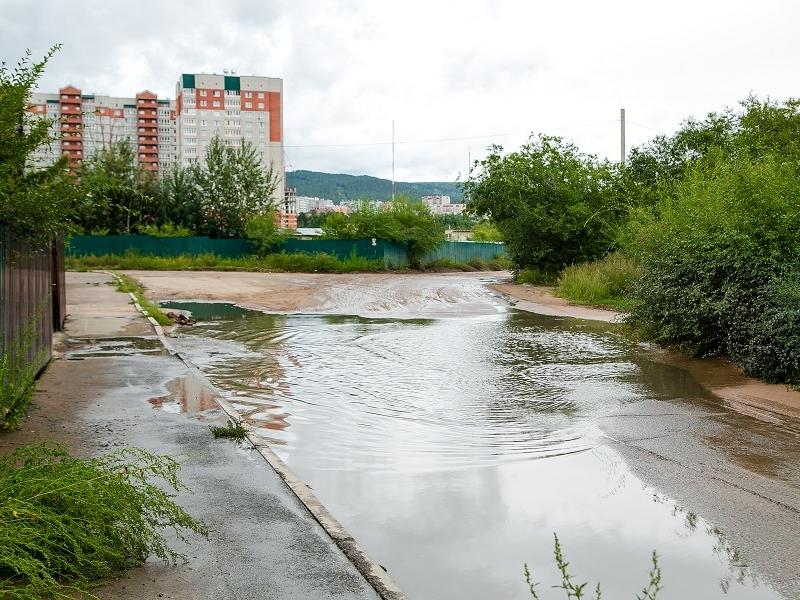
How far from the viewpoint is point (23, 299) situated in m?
10.7

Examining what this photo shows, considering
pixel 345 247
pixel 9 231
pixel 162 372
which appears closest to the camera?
pixel 9 231

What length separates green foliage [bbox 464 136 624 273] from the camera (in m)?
38.8

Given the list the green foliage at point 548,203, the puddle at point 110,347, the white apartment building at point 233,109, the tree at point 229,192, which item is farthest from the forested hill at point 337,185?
the puddle at point 110,347

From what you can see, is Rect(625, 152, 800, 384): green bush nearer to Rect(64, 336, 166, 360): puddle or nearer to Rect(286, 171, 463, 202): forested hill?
Rect(64, 336, 166, 360): puddle

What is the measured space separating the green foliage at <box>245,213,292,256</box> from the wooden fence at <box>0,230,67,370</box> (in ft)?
136

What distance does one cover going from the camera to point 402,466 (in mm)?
7879

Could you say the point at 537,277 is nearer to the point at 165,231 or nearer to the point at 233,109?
the point at 165,231

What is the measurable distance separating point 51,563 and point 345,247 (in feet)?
171

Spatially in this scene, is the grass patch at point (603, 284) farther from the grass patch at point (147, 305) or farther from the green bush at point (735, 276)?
the grass patch at point (147, 305)

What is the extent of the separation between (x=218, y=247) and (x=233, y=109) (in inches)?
3787

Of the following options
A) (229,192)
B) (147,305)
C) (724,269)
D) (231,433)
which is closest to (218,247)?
(229,192)

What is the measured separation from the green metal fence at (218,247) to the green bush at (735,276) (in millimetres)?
40368

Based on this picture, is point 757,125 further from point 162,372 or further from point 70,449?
point 70,449

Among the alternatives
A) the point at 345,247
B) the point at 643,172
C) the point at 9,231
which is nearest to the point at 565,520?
the point at 9,231
